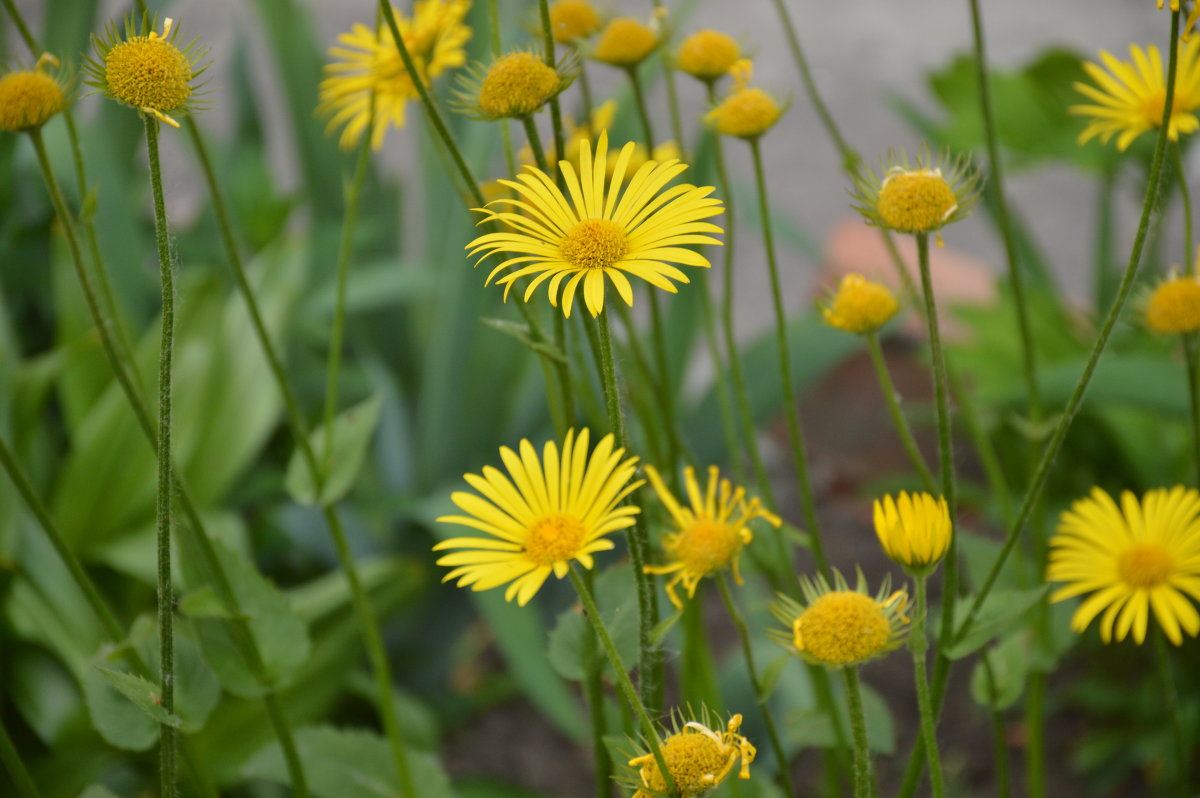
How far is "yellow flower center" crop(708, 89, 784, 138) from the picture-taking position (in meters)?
0.56

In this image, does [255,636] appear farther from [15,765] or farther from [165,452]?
[165,452]

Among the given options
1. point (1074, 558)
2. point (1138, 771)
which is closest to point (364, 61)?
point (1074, 558)

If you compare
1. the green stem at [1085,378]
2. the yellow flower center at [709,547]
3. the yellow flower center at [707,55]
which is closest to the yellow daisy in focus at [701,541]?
the yellow flower center at [709,547]

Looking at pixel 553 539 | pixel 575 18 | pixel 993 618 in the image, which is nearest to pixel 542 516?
pixel 553 539

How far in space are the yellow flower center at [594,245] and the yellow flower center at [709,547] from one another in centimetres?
14

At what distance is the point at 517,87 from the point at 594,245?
0.27 ft

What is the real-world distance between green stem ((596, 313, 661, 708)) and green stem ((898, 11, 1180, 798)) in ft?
0.43

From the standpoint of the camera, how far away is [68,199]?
3.99ft

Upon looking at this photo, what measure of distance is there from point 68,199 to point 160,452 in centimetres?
93

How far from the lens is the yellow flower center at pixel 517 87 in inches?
17.4

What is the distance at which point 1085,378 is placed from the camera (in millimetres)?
431

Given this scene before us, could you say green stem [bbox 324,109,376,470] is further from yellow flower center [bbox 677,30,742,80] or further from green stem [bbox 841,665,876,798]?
green stem [bbox 841,665,876,798]

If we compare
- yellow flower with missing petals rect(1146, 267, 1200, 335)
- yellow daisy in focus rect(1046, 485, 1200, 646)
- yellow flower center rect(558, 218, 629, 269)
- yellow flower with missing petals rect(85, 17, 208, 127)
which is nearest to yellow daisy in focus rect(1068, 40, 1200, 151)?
yellow flower with missing petals rect(1146, 267, 1200, 335)

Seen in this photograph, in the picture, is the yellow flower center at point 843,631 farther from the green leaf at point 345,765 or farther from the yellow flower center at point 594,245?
the green leaf at point 345,765
